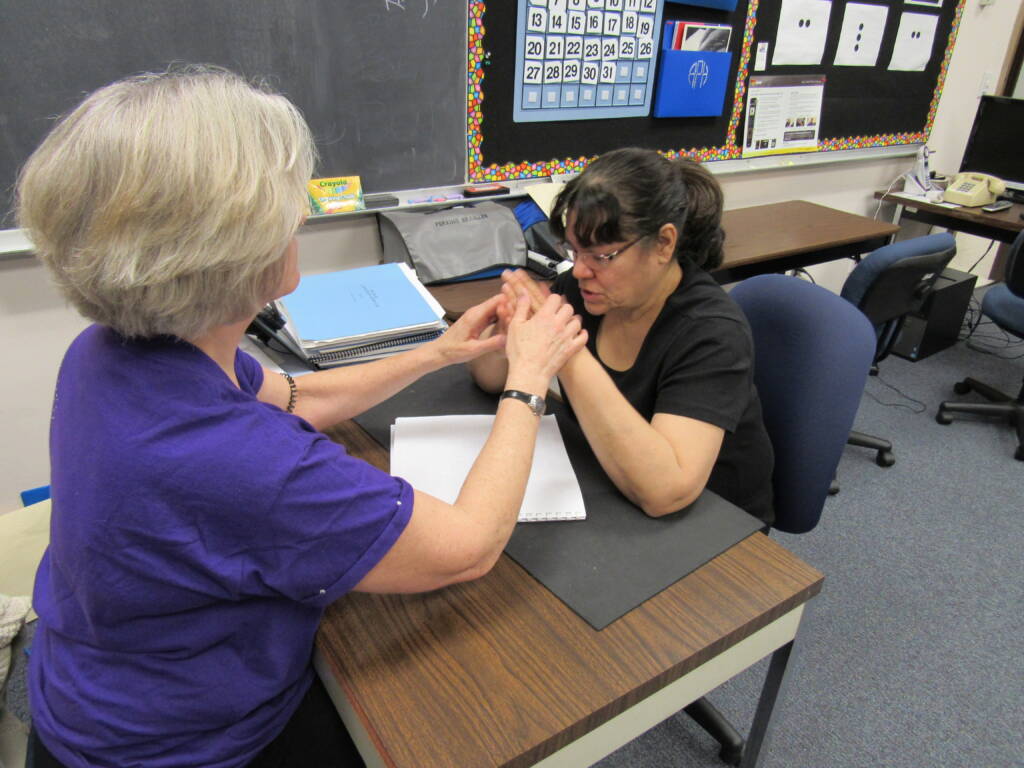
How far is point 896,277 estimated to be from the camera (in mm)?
2182

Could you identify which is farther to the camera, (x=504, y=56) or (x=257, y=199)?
(x=504, y=56)

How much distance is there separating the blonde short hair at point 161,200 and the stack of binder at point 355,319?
73 cm

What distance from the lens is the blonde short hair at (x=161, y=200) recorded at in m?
0.60

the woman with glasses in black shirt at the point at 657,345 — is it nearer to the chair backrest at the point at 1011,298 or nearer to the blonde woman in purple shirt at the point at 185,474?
the blonde woman in purple shirt at the point at 185,474

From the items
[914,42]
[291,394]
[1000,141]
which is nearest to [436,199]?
[291,394]

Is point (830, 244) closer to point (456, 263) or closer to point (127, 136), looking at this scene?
point (456, 263)

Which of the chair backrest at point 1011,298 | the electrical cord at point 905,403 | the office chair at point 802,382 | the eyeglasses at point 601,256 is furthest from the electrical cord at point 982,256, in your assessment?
the eyeglasses at point 601,256

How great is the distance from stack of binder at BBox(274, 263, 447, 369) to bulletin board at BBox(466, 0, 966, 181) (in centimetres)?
91

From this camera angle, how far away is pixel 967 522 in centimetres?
225

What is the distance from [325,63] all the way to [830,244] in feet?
6.36

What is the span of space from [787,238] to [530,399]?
210 centimetres

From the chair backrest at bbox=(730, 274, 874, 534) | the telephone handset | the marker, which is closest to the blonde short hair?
the chair backrest at bbox=(730, 274, 874, 534)

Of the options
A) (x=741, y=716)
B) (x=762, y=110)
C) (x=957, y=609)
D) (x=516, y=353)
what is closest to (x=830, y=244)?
(x=762, y=110)

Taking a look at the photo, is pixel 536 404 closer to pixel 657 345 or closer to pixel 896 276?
pixel 657 345
